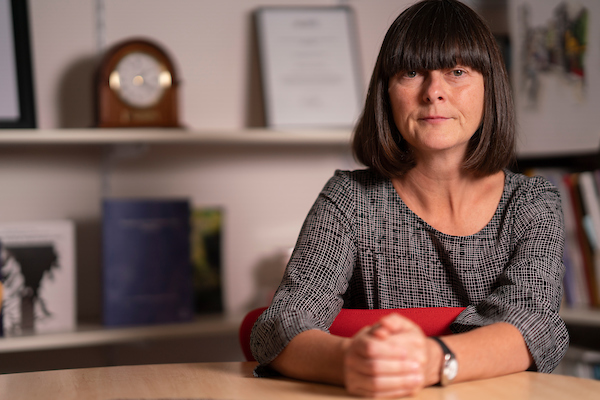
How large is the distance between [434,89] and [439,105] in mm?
30

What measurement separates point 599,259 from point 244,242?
1139mm

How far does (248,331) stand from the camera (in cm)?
109

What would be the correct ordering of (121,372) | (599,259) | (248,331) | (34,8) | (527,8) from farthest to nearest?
1. (527,8)
2. (34,8)
3. (599,259)
4. (248,331)
5. (121,372)

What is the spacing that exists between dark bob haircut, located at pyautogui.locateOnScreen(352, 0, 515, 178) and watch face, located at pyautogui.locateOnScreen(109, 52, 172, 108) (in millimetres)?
824

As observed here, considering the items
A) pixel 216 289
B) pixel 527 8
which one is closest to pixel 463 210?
pixel 216 289

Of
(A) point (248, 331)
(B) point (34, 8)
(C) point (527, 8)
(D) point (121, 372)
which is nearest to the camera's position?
(D) point (121, 372)

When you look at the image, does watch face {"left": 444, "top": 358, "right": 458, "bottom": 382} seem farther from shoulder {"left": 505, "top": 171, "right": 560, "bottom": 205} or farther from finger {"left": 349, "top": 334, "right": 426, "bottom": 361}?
shoulder {"left": 505, "top": 171, "right": 560, "bottom": 205}

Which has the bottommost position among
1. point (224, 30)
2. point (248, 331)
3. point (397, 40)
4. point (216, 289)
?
point (216, 289)

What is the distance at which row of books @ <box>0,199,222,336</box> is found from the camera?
1734 mm

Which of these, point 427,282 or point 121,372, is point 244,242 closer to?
point 427,282

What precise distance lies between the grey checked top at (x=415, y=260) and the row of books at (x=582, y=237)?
0.72 metres

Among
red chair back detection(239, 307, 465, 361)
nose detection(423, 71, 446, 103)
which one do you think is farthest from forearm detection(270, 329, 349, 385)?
nose detection(423, 71, 446, 103)

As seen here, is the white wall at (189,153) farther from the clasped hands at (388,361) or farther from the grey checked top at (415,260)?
the clasped hands at (388,361)

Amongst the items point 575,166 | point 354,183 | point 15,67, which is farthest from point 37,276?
point 575,166
